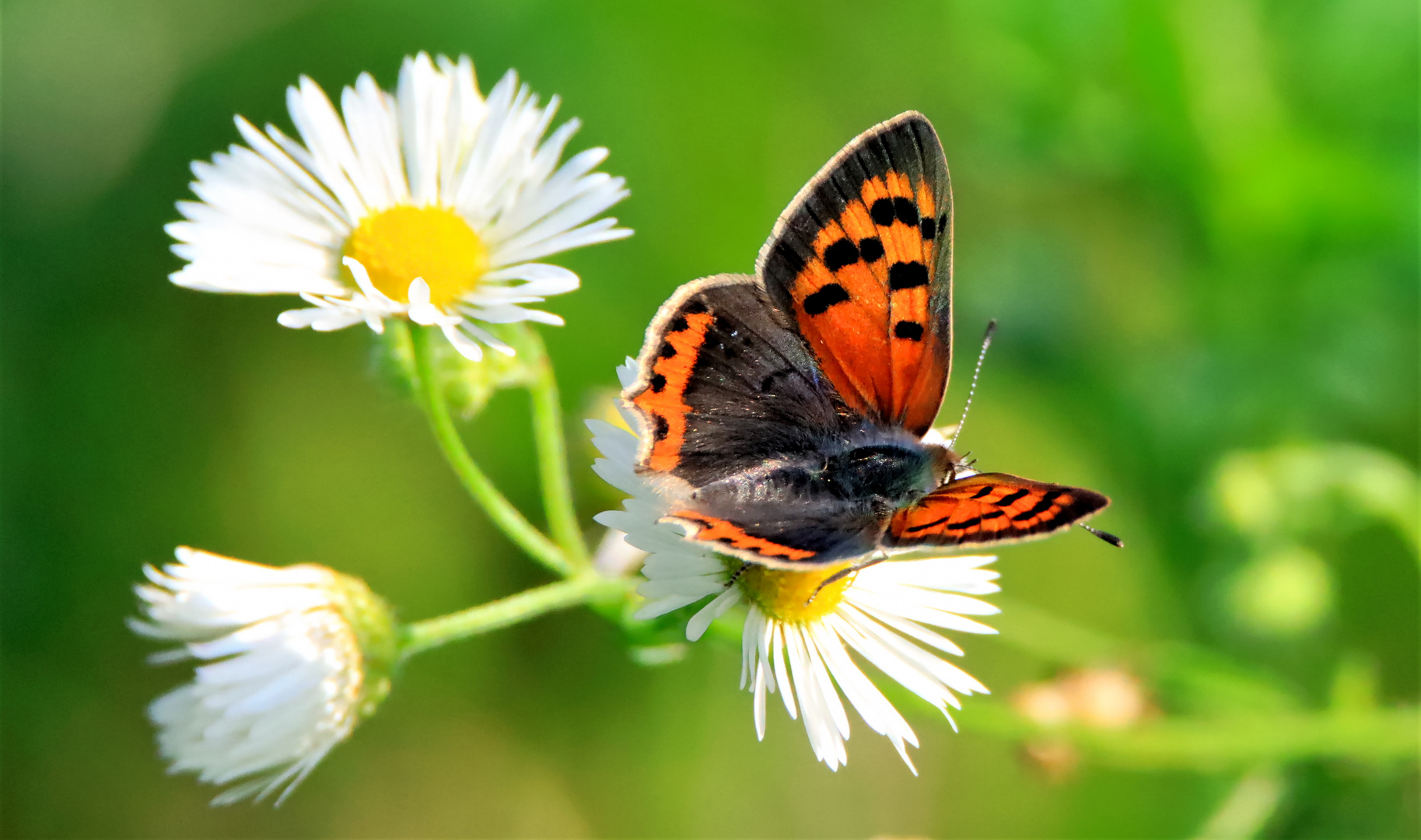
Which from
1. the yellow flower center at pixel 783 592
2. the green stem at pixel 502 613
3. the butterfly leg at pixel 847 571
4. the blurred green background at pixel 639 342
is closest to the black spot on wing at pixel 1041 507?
the butterfly leg at pixel 847 571

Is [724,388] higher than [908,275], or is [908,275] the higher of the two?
[908,275]

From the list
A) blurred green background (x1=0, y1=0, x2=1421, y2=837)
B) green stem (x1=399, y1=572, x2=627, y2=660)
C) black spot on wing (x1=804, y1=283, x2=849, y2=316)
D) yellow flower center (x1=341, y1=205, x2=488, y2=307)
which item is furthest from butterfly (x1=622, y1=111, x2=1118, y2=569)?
blurred green background (x1=0, y1=0, x2=1421, y2=837)

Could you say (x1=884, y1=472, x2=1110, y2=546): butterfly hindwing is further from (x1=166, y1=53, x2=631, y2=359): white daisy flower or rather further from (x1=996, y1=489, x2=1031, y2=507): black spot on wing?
(x1=166, y1=53, x2=631, y2=359): white daisy flower

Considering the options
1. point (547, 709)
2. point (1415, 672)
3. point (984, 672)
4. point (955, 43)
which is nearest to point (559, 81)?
point (955, 43)

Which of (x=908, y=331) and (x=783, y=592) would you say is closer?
(x=783, y=592)

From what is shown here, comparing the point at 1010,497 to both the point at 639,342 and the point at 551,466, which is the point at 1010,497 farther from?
the point at 639,342

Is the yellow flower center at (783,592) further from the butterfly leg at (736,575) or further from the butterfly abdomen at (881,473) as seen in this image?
the butterfly abdomen at (881,473)

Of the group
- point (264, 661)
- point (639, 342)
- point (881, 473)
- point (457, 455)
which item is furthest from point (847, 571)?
point (639, 342)

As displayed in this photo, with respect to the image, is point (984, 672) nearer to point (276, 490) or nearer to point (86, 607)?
point (276, 490)
